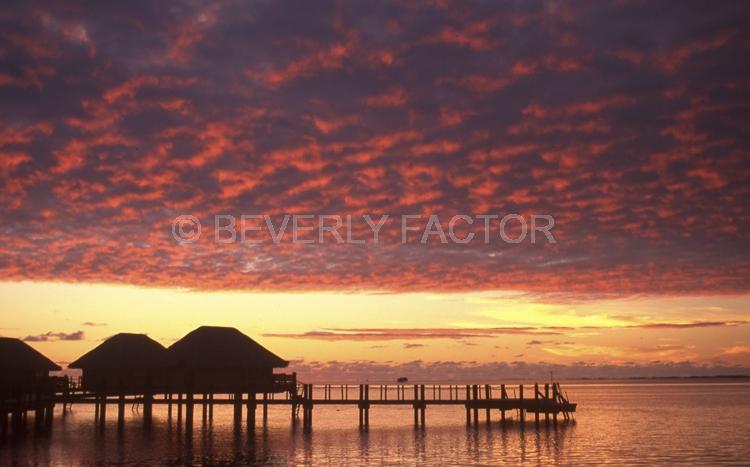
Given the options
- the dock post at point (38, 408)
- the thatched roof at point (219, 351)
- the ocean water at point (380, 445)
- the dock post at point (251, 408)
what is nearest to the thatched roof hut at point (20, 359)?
the dock post at point (38, 408)

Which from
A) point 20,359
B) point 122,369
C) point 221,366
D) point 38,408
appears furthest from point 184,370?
point 20,359

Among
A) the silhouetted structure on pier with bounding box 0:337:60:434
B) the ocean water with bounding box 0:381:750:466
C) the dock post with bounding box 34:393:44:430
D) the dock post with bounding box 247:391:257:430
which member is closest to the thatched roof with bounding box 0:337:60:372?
the silhouetted structure on pier with bounding box 0:337:60:434

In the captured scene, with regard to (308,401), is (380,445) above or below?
below

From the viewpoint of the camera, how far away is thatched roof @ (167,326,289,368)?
153 ft

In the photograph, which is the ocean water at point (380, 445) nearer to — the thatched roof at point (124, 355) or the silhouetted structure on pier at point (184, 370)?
the silhouetted structure on pier at point (184, 370)

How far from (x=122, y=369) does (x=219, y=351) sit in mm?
7146

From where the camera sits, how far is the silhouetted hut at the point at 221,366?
4681 cm

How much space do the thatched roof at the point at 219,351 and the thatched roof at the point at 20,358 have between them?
8.87 metres

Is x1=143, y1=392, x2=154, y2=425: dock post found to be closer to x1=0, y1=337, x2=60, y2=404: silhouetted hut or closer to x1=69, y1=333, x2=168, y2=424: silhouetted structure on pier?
x1=69, y1=333, x2=168, y2=424: silhouetted structure on pier

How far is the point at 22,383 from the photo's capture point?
1674 inches

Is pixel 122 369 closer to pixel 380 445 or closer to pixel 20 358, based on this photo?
pixel 20 358

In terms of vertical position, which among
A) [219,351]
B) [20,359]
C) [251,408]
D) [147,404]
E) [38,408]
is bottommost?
[147,404]

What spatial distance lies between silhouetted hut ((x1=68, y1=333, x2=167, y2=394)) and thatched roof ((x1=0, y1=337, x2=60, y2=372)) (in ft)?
6.91

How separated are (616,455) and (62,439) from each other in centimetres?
2921
